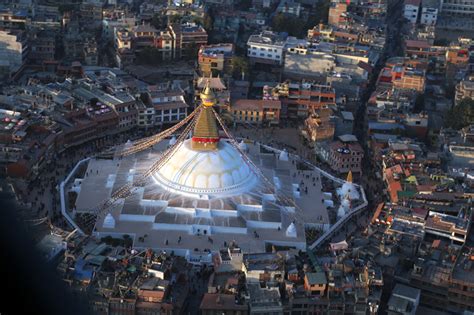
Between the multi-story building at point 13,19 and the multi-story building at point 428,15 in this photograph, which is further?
the multi-story building at point 428,15

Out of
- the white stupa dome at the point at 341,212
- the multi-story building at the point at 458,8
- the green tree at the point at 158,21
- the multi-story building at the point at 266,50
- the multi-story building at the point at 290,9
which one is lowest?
the white stupa dome at the point at 341,212

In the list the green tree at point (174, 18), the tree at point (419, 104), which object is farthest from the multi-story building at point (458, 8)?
the green tree at point (174, 18)

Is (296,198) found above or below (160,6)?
below

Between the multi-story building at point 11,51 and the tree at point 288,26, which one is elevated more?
the tree at point 288,26

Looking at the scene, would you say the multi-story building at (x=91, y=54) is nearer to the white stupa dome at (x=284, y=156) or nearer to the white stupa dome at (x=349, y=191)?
the white stupa dome at (x=284, y=156)

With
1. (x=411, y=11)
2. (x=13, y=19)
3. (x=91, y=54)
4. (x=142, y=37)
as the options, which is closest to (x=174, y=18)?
(x=142, y=37)

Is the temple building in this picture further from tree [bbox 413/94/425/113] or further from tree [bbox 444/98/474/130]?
tree [bbox 413/94/425/113]

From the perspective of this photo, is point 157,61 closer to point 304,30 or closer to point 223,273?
point 304,30

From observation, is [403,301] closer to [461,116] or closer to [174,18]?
[461,116]

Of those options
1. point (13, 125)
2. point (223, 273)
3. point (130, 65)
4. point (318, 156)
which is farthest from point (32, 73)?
point (223, 273)
